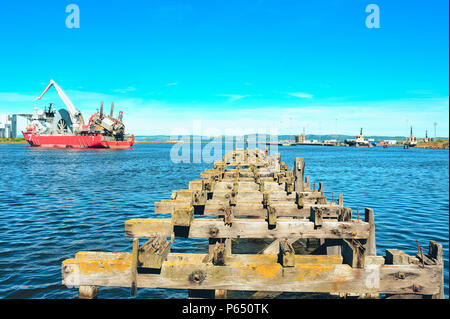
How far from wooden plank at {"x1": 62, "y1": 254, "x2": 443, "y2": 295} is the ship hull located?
111 metres

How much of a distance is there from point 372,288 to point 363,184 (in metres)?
28.9

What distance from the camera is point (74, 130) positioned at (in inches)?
4323

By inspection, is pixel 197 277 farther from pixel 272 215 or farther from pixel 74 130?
pixel 74 130

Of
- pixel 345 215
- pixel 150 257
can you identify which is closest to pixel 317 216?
pixel 345 215

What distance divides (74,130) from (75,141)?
400 cm

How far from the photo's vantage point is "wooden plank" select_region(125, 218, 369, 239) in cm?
554

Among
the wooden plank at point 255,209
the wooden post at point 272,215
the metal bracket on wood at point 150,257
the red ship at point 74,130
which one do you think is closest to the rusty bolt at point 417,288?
the wooden post at point 272,215

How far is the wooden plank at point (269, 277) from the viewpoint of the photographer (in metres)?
4.55

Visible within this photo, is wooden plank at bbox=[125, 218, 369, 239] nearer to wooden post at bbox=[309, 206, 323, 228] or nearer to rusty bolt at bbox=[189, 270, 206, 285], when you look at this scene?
wooden post at bbox=[309, 206, 323, 228]

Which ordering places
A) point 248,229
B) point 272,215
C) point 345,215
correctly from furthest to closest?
point 345,215 → point 248,229 → point 272,215

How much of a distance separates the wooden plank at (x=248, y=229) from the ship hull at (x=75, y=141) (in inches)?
4336
